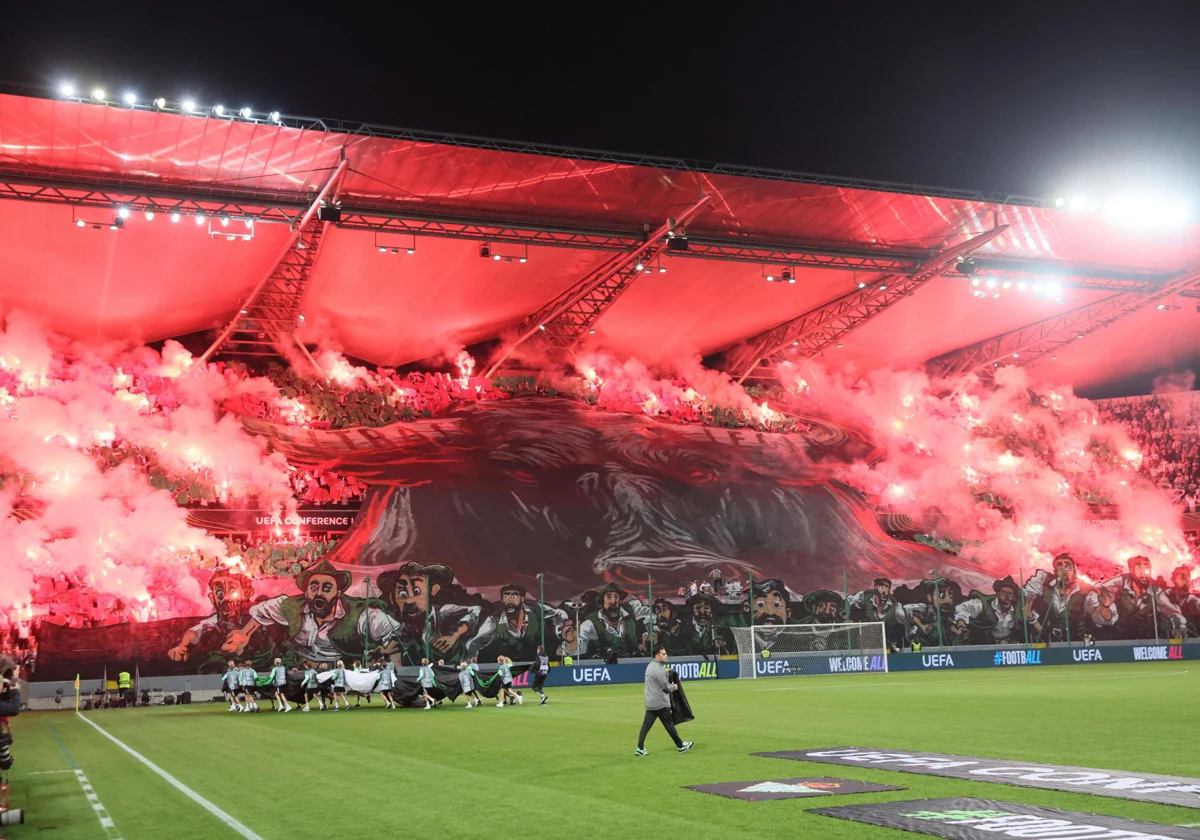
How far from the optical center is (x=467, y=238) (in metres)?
37.3

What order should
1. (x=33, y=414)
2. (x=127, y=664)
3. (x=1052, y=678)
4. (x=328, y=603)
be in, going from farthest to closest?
1. (x=33, y=414)
2. (x=328, y=603)
3. (x=127, y=664)
4. (x=1052, y=678)

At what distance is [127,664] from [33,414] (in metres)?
13.8

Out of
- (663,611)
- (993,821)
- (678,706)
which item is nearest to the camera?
(993,821)

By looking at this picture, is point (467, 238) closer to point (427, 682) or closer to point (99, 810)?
point (427, 682)

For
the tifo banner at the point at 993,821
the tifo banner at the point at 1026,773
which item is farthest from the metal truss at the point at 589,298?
the tifo banner at the point at 993,821

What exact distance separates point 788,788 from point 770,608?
32.4m

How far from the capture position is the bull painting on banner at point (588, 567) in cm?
3619

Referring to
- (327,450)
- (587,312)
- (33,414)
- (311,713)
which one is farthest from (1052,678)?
(33,414)

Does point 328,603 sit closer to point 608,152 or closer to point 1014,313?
point 608,152

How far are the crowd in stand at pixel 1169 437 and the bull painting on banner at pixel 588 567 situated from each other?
952 centimetres

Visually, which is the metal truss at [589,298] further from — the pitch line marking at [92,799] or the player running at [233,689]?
the pitch line marking at [92,799]

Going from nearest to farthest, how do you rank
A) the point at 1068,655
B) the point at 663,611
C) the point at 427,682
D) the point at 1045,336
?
the point at 427,682
the point at 663,611
the point at 1068,655
the point at 1045,336

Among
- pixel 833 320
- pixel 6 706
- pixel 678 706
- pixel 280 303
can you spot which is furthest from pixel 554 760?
pixel 833 320

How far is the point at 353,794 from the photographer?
11.2 m
